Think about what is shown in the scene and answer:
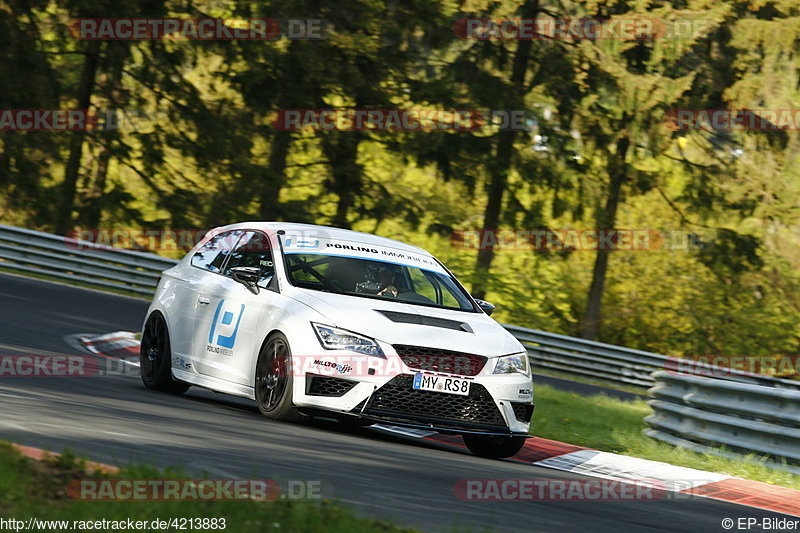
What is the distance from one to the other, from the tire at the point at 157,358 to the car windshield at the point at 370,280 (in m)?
1.68

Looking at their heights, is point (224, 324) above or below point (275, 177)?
above

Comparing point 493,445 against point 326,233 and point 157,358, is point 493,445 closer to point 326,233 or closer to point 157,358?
point 326,233

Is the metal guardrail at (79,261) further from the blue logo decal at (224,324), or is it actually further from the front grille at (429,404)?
the front grille at (429,404)

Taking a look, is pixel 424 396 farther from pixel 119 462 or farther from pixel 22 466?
pixel 22 466

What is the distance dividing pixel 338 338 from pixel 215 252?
2574mm

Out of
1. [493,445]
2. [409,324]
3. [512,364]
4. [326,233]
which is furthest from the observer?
[326,233]

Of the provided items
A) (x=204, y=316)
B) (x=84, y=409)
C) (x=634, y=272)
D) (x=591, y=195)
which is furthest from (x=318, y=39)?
(x=84, y=409)

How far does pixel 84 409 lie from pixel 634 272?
98.7 ft

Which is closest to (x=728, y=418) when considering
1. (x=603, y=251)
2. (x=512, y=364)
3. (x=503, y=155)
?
(x=512, y=364)

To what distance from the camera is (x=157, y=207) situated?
32.9 m

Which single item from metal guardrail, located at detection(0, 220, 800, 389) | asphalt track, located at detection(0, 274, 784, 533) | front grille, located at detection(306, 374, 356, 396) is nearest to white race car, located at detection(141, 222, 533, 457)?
front grille, located at detection(306, 374, 356, 396)

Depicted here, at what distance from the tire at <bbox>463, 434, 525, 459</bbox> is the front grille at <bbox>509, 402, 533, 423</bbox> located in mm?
168

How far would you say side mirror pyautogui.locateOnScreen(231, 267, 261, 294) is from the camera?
387 inches

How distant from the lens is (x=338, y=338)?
29.2ft
